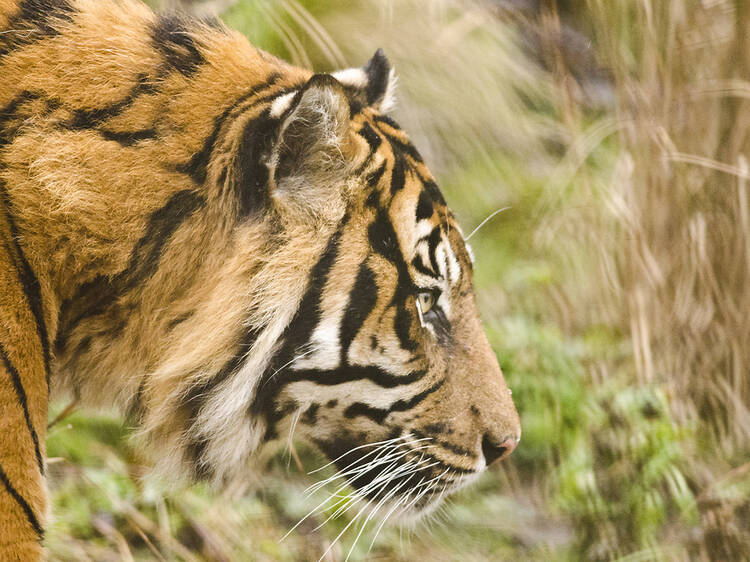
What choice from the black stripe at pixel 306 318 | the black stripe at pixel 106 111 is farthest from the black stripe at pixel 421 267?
the black stripe at pixel 106 111

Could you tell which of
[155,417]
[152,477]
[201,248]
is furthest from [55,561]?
[201,248]

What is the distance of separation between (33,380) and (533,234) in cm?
327

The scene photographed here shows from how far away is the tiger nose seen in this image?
8.43ft

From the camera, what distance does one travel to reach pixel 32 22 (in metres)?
2.16

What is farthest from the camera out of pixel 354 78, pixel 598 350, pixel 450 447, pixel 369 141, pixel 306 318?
pixel 598 350

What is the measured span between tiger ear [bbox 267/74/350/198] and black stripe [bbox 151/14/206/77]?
0.29m

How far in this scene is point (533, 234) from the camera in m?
4.76

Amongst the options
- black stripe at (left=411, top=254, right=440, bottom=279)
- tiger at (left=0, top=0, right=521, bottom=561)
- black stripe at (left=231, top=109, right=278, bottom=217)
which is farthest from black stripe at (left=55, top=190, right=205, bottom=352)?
black stripe at (left=411, top=254, right=440, bottom=279)

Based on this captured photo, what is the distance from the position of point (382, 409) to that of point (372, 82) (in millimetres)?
1106

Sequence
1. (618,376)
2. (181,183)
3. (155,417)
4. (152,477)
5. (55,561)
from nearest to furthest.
Result: (181,183) < (155,417) < (152,477) < (55,561) < (618,376)

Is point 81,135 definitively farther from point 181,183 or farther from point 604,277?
point 604,277

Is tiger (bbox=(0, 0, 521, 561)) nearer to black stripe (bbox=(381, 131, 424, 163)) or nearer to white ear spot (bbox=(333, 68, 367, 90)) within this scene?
black stripe (bbox=(381, 131, 424, 163))

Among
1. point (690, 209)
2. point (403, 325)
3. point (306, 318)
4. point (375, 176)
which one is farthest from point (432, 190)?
point (690, 209)

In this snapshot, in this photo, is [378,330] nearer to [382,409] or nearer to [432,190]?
[382,409]
